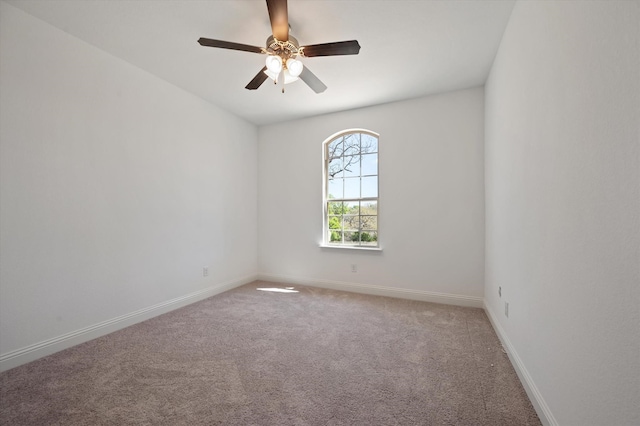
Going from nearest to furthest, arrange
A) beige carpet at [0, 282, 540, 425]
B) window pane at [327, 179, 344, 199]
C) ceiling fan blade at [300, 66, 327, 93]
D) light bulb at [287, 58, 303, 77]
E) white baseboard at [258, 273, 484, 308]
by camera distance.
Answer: beige carpet at [0, 282, 540, 425] → light bulb at [287, 58, 303, 77] → ceiling fan blade at [300, 66, 327, 93] → white baseboard at [258, 273, 484, 308] → window pane at [327, 179, 344, 199]

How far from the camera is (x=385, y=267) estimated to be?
144 inches

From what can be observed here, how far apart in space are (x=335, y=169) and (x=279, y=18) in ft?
8.34

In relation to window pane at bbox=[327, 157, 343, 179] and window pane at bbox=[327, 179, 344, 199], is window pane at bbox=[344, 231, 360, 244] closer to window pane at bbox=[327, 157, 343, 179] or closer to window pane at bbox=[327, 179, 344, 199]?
window pane at bbox=[327, 179, 344, 199]

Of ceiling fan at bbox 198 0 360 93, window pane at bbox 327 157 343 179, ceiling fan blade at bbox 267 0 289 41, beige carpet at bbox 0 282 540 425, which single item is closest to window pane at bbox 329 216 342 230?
window pane at bbox 327 157 343 179

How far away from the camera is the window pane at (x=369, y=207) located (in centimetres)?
386

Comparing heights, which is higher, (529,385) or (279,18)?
(279,18)

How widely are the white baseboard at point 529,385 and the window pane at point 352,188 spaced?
2.39 metres

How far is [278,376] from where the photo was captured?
72.1 inches

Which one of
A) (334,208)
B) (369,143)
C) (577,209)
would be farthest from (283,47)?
(334,208)

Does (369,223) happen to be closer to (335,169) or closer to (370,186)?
(370,186)

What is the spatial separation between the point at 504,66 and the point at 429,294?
8.56ft

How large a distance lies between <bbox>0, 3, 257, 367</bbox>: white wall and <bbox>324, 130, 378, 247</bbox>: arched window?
1.80m

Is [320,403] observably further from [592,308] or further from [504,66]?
[504,66]

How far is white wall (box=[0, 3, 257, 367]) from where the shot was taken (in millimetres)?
1976
